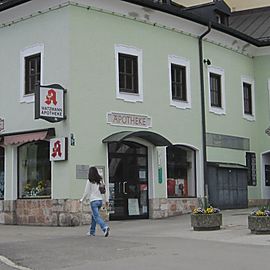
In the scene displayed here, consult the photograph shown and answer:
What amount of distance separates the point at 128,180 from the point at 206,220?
604 centimetres

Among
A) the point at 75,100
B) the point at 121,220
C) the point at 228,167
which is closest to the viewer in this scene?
the point at 75,100

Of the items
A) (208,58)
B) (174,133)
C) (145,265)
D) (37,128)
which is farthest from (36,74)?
(145,265)

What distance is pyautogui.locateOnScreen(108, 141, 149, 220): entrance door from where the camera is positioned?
20719mm

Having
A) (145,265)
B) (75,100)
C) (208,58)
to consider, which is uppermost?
(208,58)

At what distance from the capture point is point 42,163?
66.9 ft

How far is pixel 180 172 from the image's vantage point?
77.0 ft

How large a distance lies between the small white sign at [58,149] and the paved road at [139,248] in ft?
8.08

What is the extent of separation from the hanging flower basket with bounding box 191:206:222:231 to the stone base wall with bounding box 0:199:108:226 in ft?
14.8

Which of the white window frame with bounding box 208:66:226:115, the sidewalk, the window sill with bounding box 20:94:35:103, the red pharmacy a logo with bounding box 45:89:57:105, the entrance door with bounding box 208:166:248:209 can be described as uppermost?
the white window frame with bounding box 208:66:226:115

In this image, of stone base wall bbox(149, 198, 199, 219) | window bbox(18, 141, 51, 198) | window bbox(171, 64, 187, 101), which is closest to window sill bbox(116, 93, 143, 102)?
window bbox(171, 64, 187, 101)

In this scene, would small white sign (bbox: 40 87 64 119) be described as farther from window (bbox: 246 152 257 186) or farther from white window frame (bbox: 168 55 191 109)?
window (bbox: 246 152 257 186)

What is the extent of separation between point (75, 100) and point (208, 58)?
7.84 metres

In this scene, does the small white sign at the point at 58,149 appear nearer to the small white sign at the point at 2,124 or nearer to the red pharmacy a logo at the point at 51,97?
the red pharmacy a logo at the point at 51,97

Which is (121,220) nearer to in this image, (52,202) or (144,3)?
(52,202)
